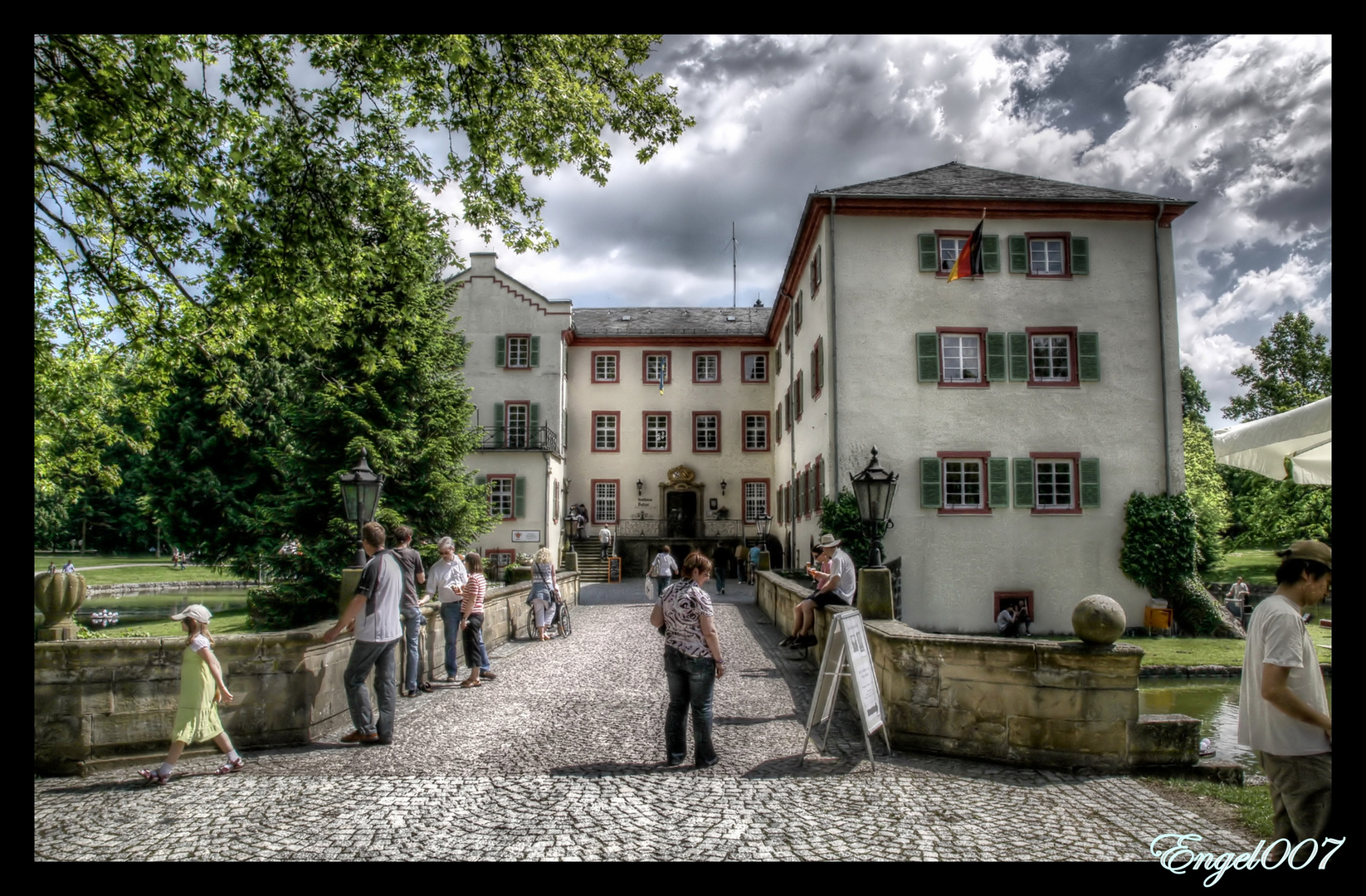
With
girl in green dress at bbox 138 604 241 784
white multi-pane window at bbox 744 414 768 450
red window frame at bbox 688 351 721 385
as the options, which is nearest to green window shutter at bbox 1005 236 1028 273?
white multi-pane window at bbox 744 414 768 450

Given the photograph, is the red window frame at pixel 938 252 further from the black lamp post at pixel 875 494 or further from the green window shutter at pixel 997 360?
the black lamp post at pixel 875 494

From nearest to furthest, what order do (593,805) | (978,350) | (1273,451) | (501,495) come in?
(593,805) → (1273,451) → (978,350) → (501,495)

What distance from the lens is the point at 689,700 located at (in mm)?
6734

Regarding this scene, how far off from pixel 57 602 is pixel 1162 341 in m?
23.3

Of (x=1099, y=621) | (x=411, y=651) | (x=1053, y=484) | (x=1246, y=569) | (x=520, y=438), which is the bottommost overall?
(x=1246, y=569)

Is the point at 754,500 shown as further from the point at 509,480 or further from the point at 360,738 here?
the point at 360,738

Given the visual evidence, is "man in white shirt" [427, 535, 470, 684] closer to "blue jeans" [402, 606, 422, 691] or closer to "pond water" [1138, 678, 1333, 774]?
"blue jeans" [402, 606, 422, 691]

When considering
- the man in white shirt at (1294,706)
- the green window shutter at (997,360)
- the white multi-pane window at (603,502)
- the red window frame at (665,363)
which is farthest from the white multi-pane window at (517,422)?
the man in white shirt at (1294,706)

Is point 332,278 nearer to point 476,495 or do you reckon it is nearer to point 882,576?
point 882,576

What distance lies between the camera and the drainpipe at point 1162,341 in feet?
72.3

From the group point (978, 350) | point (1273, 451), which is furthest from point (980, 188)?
point (1273, 451)

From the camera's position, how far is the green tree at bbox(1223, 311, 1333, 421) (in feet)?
140

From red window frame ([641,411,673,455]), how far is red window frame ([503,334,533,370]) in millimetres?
5519
